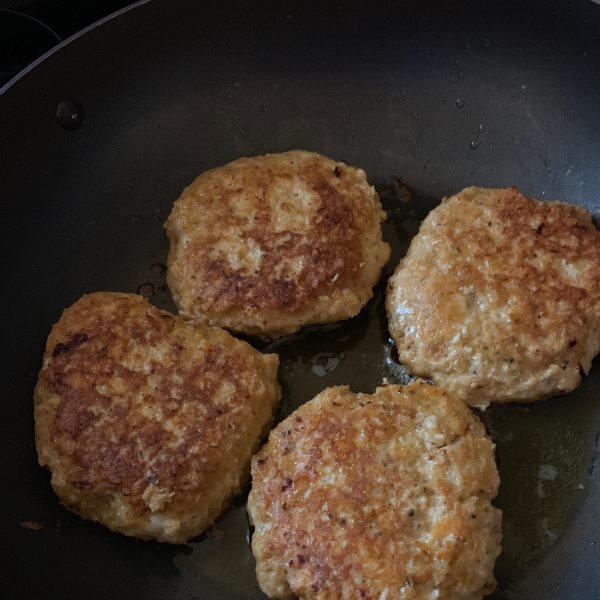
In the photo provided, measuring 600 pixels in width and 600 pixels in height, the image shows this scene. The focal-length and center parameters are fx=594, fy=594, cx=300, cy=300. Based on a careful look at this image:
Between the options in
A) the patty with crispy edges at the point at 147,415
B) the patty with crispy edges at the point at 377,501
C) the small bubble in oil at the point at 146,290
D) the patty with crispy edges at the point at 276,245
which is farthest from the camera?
the small bubble in oil at the point at 146,290

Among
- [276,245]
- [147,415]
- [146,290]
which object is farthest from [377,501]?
[146,290]

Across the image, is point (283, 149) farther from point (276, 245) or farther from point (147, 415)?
point (147, 415)

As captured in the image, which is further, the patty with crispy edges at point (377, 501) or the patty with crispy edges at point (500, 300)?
the patty with crispy edges at point (500, 300)

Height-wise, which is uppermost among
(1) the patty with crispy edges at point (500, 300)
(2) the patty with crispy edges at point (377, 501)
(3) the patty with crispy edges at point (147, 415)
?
(1) the patty with crispy edges at point (500, 300)

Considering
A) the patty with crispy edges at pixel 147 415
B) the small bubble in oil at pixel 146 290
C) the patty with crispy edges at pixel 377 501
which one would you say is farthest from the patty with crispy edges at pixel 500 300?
the small bubble in oil at pixel 146 290

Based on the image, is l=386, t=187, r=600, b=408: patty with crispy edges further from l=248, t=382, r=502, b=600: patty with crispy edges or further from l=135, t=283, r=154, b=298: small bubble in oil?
l=135, t=283, r=154, b=298: small bubble in oil

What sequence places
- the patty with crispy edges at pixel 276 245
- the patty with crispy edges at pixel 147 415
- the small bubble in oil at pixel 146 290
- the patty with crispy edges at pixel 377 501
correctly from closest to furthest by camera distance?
1. the patty with crispy edges at pixel 377 501
2. the patty with crispy edges at pixel 147 415
3. the patty with crispy edges at pixel 276 245
4. the small bubble in oil at pixel 146 290

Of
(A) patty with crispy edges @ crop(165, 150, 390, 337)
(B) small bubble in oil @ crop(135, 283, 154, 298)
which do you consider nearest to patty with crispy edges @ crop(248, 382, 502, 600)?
(A) patty with crispy edges @ crop(165, 150, 390, 337)

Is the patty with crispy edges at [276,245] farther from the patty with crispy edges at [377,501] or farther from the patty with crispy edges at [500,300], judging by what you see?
the patty with crispy edges at [377,501]
